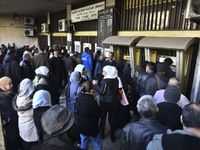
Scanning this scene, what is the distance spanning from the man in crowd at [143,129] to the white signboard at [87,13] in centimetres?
581

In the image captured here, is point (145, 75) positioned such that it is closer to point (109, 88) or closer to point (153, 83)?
point (153, 83)

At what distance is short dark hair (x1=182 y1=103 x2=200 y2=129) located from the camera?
1223mm

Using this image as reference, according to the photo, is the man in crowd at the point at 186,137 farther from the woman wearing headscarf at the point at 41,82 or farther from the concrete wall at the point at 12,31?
the concrete wall at the point at 12,31

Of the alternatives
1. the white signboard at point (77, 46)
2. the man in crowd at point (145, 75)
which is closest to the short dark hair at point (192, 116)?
the man in crowd at point (145, 75)

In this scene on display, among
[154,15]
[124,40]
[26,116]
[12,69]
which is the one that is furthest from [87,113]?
[154,15]

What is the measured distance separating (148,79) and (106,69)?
0.83 m

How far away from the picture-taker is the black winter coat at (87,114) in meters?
2.20

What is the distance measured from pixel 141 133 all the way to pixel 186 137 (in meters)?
0.47

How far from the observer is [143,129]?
1.49 m

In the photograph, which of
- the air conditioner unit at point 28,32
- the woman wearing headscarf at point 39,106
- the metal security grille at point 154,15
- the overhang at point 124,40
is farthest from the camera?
the air conditioner unit at point 28,32

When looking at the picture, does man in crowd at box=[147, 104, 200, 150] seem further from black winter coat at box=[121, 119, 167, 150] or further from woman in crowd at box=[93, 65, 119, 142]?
woman in crowd at box=[93, 65, 119, 142]

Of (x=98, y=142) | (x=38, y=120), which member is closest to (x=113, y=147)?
(x=98, y=142)

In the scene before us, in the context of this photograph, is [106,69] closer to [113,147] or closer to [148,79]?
[148,79]

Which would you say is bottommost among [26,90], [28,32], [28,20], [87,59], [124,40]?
[26,90]
